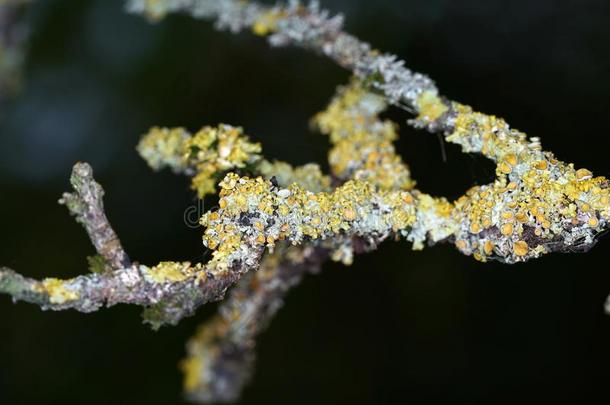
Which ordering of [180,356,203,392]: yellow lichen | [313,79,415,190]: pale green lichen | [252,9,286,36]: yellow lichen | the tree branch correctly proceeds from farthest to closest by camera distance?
1. [180,356,203,392]: yellow lichen
2. [252,9,286,36]: yellow lichen
3. [313,79,415,190]: pale green lichen
4. the tree branch

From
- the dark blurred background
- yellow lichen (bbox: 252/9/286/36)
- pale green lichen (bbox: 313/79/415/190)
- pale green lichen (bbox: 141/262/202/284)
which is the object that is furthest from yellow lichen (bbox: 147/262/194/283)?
the dark blurred background

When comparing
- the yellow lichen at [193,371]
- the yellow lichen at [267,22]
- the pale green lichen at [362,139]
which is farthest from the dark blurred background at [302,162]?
the yellow lichen at [267,22]

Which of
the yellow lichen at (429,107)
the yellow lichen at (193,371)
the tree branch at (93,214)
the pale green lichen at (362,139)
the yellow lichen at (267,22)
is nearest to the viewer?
the tree branch at (93,214)

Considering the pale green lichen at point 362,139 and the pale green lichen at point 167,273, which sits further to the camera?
the pale green lichen at point 362,139

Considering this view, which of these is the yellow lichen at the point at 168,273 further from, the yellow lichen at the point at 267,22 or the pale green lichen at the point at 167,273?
the yellow lichen at the point at 267,22

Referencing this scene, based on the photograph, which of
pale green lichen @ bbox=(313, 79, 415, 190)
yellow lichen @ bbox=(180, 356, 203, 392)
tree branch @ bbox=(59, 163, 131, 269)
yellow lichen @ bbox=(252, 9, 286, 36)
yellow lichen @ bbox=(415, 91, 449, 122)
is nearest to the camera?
tree branch @ bbox=(59, 163, 131, 269)

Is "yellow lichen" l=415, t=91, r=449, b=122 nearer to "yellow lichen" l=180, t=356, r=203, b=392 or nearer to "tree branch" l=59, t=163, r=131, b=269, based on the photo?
"tree branch" l=59, t=163, r=131, b=269

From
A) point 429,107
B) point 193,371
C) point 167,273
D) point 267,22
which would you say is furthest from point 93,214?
point 193,371

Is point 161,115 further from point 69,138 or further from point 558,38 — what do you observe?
point 558,38
